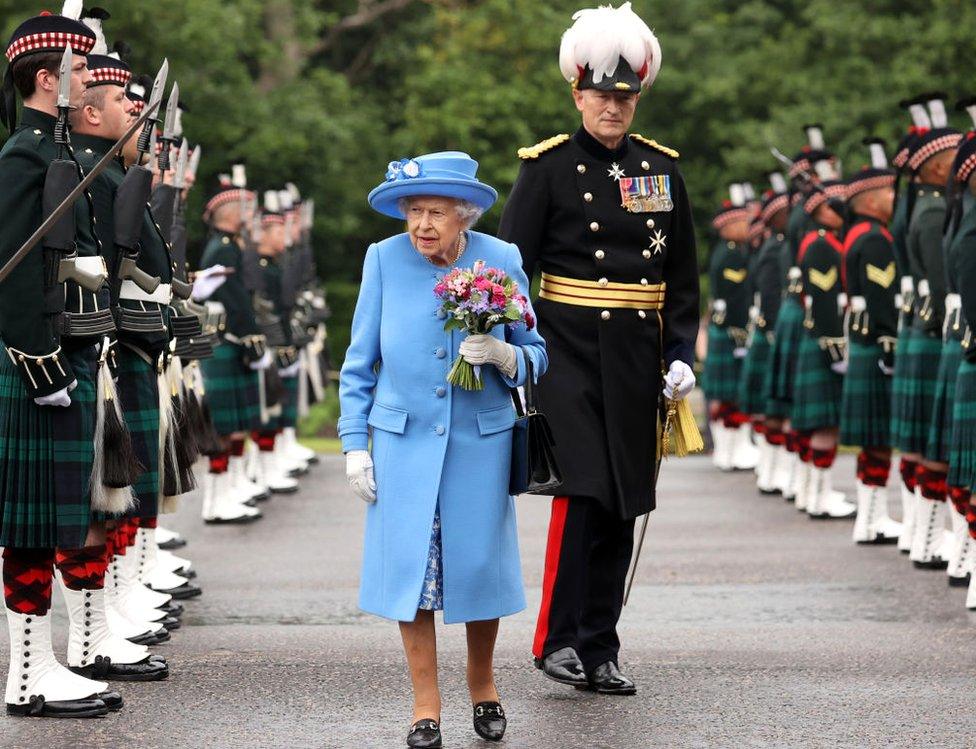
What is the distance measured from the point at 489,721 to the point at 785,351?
797cm

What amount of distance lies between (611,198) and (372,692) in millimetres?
1976

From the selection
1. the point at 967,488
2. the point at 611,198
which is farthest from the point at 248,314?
the point at 611,198

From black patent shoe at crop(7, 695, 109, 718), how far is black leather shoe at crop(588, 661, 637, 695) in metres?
1.73

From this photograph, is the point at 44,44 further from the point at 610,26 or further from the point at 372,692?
the point at 372,692

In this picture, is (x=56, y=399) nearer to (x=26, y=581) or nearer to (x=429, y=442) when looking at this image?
(x=26, y=581)

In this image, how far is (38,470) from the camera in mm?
6250

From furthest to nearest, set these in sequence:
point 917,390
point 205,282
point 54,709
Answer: point 205,282, point 917,390, point 54,709

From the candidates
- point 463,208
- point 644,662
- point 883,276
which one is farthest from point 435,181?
point 883,276

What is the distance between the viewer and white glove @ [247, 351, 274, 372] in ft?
42.1

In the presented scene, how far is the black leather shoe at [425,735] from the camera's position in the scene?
5.79 metres

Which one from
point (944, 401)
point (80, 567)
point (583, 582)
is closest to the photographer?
point (583, 582)

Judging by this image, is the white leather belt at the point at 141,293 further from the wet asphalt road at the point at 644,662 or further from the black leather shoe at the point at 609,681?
the black leather shoe at the point at 609,681

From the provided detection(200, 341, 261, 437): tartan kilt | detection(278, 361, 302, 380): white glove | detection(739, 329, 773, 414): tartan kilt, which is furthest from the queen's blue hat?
detection(739, 329, 773, 414): tartan kilt

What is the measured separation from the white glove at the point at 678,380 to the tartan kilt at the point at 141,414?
2.11 meters
